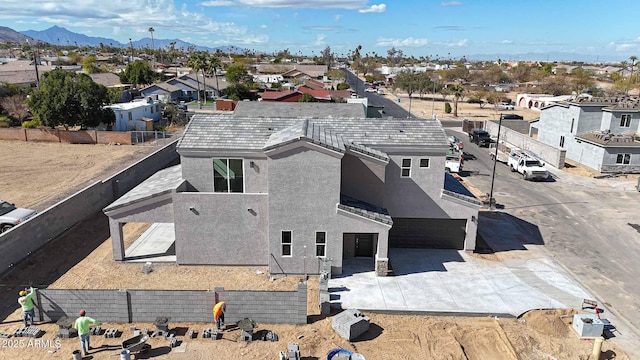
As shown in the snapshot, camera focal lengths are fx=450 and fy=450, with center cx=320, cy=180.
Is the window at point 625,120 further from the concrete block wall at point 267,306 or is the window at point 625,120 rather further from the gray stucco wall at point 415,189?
the concrete block wall at point 267,306

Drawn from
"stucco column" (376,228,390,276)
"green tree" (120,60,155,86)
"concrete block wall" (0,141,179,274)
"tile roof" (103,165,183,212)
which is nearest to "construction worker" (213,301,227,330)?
"tile roof" (103,165,183,212)

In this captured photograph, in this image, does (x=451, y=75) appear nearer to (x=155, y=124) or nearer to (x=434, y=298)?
(x=155, y=124)

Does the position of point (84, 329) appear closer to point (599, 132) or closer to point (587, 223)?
point (587, 223)

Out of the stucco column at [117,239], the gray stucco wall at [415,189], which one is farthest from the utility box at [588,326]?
the stucco column at [117,239]

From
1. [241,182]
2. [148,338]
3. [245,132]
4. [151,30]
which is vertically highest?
[151,30]

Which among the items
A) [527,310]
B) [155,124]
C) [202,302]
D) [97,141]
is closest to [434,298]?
[527,310]

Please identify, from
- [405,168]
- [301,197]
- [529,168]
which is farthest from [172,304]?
[529,168]

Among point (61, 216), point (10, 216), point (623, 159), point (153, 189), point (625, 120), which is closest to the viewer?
point (153, 189)
